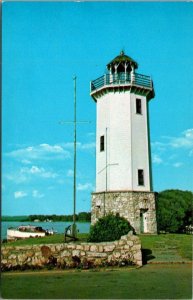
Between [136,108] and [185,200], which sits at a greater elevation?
[136,108]

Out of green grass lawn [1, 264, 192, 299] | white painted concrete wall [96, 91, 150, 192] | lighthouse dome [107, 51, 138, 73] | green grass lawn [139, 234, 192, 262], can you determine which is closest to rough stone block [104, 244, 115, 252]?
green grass lawn [1, 264, 192, 299]

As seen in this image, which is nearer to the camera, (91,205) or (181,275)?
(181,275)

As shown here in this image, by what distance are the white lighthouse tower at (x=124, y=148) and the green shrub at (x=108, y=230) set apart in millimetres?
6866

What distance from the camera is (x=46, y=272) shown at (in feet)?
33.1

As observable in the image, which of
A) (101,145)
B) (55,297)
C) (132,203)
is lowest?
(55,297)

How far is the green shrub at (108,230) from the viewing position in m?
13.6

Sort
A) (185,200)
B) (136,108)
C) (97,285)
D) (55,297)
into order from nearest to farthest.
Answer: (55,297)
(97,285)
(136,108)
(185,200)

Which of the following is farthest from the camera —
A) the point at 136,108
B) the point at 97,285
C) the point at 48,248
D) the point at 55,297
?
the point at 136,108

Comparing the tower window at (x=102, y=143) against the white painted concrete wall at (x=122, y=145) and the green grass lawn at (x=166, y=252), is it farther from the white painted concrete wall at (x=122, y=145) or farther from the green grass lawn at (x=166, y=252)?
the green grass lawn at (x=166, y=252)

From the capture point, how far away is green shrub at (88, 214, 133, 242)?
44.7 ft

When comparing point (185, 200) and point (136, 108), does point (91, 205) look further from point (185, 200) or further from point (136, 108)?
point (185, 200)

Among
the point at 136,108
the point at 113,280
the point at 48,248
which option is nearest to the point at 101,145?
the point at 136,108

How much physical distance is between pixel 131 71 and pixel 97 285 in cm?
1605

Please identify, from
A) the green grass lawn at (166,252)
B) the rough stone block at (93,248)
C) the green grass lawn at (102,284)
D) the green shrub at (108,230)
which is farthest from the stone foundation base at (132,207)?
the green grass lawn at (102,284)
